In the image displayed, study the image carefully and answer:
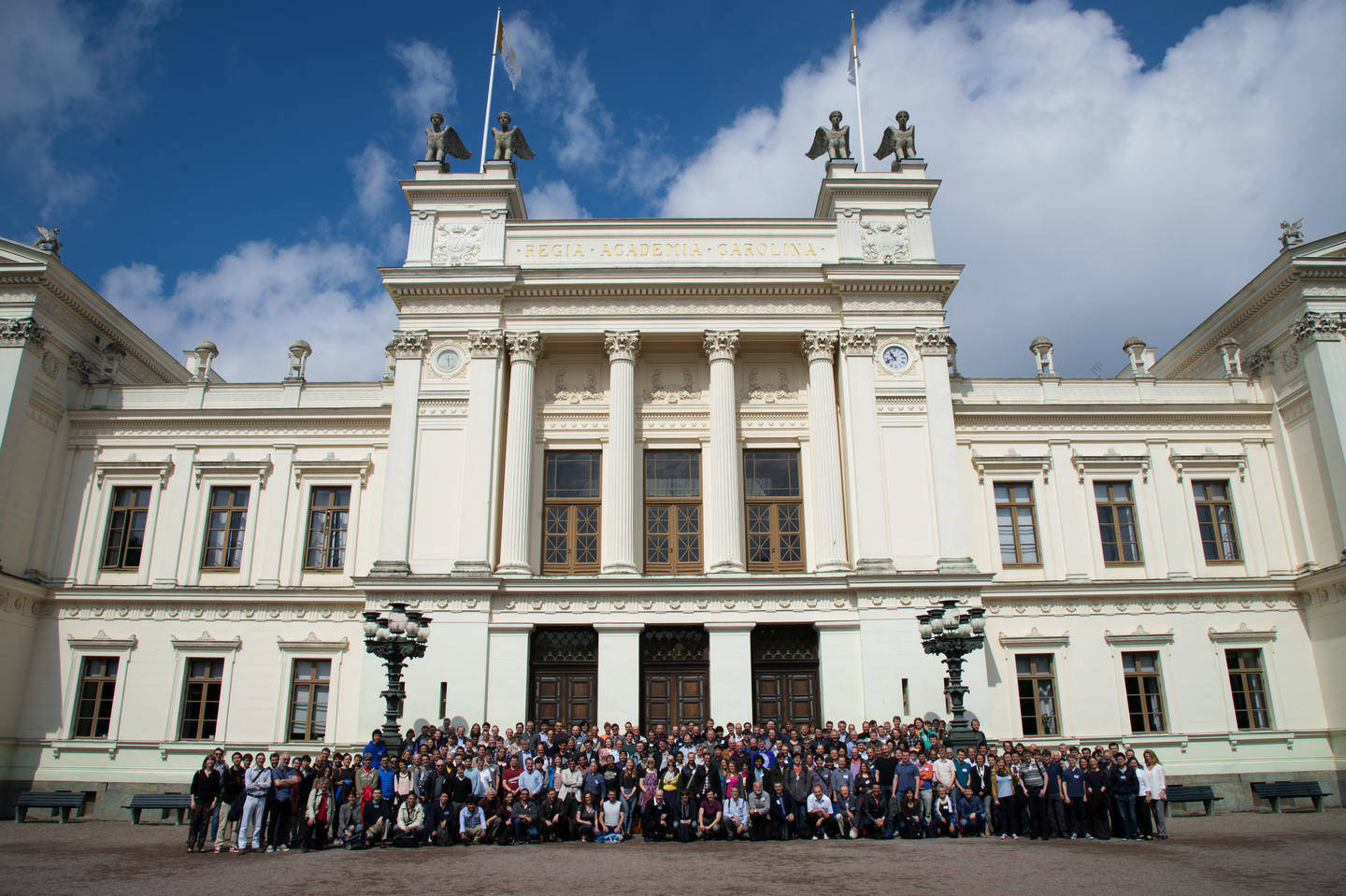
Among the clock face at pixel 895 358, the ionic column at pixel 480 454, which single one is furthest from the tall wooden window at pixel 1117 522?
the ionic column at pixel 480 454

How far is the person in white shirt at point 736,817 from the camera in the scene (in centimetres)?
1555

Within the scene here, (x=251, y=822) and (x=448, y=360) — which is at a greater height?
(x=448, y=360)

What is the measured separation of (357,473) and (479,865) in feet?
53.5

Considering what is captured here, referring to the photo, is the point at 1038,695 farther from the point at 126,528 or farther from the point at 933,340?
the point at 126,528

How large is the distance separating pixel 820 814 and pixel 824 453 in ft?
36.3

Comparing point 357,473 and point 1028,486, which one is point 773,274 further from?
point 357,473

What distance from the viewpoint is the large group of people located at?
1505 centimetres

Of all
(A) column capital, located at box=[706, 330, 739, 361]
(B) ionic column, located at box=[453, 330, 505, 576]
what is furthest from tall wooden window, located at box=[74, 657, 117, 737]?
(A) column capital, located at box=[706, 330, 739, 361]

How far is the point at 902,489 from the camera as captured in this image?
24.5 metres

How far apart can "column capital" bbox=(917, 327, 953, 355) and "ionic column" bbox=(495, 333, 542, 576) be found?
35.3 ft

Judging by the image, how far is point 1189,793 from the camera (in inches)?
853

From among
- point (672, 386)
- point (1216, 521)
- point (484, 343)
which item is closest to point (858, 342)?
point (672, 386)

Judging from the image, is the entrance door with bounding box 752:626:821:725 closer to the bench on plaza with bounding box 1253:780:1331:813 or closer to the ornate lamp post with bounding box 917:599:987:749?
the ornate lamp post with bounding box 917:599:987:749

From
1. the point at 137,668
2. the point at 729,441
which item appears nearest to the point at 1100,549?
the point at 729,441
